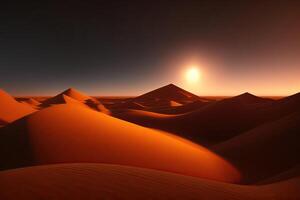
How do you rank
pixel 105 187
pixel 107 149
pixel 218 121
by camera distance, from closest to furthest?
1. pixel 105 187
2. pixel 107 149
3. pixel 218 121

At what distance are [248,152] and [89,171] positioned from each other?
9255 millimetres

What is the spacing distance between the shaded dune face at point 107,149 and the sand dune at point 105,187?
311 centimetres

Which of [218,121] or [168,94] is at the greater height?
[168,94]

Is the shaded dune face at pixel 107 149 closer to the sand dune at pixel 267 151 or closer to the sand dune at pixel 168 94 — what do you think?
the sand dune at pixel 267 151

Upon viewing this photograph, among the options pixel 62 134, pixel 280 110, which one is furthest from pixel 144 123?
pixel 62 134

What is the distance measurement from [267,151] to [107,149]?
7.72 meters

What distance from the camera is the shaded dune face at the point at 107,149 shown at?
7.76m

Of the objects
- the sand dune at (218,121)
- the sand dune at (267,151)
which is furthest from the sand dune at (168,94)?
the sand dune at (267,151)

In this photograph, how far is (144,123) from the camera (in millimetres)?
24469

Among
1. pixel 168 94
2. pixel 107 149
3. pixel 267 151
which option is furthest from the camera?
pixel 168 94

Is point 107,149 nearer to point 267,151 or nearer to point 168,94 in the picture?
point 267,151

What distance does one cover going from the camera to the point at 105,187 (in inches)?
144

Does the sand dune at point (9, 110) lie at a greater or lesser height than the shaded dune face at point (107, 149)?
greater

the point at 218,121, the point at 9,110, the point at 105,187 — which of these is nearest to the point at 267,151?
the point at 105,187
